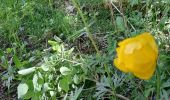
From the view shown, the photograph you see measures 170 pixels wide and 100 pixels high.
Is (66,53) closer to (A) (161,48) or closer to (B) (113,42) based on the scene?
(B) (113,42)

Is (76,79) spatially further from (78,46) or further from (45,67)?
(78,46)

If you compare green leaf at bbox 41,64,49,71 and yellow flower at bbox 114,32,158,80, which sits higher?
yellow flower at bbox 114,32,158,80

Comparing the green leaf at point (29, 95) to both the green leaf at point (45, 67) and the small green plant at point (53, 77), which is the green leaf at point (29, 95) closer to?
the small green plant at point (53, 77)

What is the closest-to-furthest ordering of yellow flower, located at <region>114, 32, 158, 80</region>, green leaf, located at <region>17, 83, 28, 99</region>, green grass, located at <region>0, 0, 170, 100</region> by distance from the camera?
yellow flower, located at <region>114, 32, 158, 80</region>
green grass, located at <region>0, 0, 170, 100</region>
green leaf, located at <region>17, 83, 28, 99</region>

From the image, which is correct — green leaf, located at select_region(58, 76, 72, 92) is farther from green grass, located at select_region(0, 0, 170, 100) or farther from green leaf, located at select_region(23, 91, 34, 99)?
green leaf, located at select_region(23, 91, 34, 99)

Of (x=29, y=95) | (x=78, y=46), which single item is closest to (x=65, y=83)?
(x=29, y=95)

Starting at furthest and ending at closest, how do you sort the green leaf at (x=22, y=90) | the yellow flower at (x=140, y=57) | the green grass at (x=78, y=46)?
the green leaf at (x=22, y=90)
the green grass at (x=78, y=46)
the yellow flower at (x=140, y=57)

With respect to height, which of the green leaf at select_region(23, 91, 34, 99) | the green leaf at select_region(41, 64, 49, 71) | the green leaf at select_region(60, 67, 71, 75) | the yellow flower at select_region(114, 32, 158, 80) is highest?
the yellow flower at select_region(114, 32, 158, 80)

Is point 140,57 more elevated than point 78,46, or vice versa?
point 140,57

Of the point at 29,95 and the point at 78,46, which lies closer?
the point at 29,95

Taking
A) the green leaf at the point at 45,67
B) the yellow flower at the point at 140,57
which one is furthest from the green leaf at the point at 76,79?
the yellow flower at the point at 140,57

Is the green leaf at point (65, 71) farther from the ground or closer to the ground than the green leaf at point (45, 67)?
closer to the ground

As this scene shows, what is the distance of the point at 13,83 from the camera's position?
6.12ft

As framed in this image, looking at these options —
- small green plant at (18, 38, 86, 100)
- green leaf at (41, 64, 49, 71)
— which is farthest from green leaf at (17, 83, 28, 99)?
green leaf at (41, 64, 49, 71)
